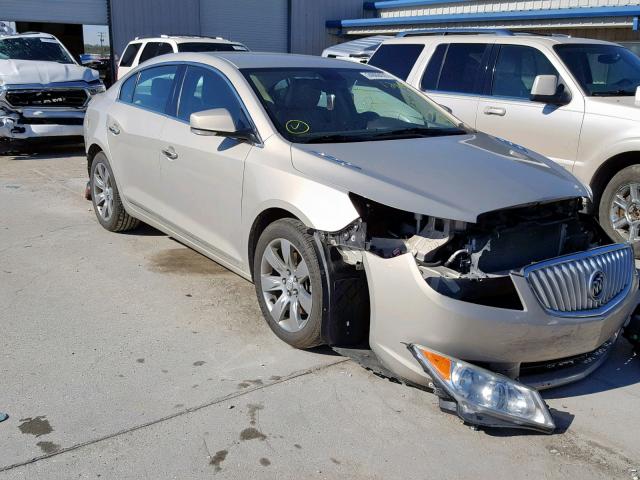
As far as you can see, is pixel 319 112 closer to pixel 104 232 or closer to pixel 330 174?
pixel 330 174

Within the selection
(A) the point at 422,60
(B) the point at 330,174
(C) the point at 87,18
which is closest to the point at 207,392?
(B) the point at 330,174

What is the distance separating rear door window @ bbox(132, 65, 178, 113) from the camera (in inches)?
209

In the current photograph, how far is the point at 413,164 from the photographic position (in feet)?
12.7

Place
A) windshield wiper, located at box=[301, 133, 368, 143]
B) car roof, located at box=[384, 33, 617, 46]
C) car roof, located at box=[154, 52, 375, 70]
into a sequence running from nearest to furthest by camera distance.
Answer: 1. windshield wiper, located at box=[301, 133, 368, 143]
2. car roof, located at box=[154, 52, 375, 70]
3. car roof, located at box=[384, 33, 617, 46]

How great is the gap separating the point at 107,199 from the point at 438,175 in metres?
3.76

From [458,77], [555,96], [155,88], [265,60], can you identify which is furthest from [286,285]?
[458,77]

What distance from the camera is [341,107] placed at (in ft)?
15.4

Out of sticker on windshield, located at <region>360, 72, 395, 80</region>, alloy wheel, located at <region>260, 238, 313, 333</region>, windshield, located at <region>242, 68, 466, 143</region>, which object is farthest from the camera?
sticker on windshield, located at <region>360, 72, 395, 80</region>

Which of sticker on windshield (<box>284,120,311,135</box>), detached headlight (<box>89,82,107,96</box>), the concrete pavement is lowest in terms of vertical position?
the concrete pavement

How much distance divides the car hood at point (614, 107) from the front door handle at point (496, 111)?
893mm

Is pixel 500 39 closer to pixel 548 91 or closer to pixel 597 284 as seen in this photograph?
pixel 548 91

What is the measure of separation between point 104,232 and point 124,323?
2.30m

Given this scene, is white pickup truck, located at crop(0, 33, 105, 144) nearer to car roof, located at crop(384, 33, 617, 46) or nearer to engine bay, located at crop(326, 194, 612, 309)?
car roof, located at crop(384, 33, 617, 46)

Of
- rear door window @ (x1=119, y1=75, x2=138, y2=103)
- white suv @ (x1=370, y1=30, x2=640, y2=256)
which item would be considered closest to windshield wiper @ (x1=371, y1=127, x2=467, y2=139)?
white suv @ (x1=370, y1=30, x2=640, y2=256)
